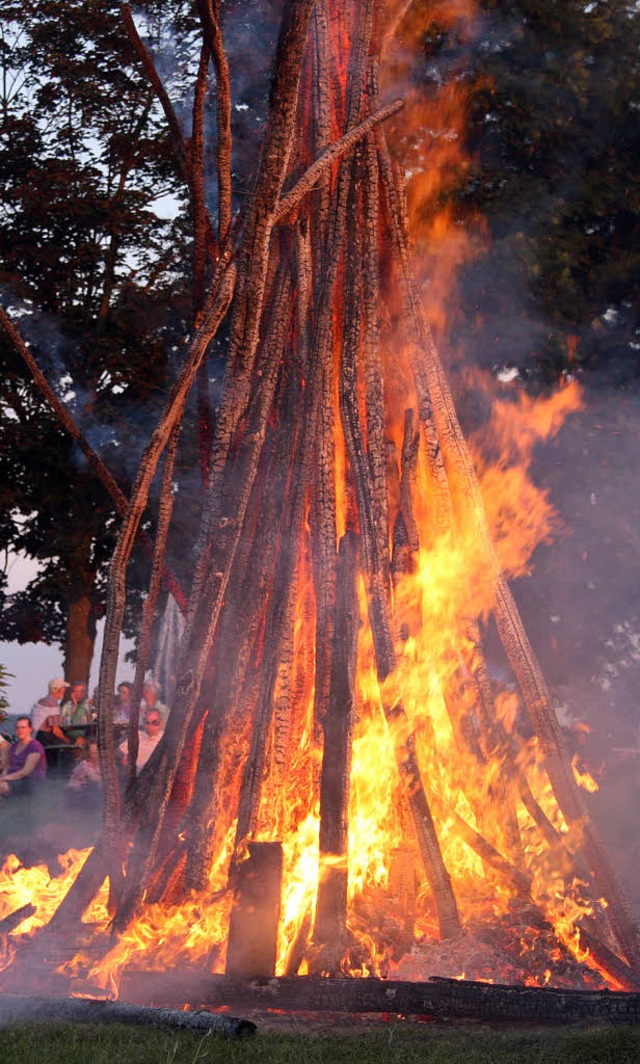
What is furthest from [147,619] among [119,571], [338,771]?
[338,771]

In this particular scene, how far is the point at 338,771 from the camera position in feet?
21.3

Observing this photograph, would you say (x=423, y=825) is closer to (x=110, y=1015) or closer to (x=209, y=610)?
(x=209, y=610)

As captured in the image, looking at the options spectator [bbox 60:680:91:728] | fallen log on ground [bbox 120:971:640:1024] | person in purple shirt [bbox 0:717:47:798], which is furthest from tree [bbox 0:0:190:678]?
fallen log on ground [bbox 120:971:640:1024]

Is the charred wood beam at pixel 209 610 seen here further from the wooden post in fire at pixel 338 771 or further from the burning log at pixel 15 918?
the wooden post in fire at pixel 338 771

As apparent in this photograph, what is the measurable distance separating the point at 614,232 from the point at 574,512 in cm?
316

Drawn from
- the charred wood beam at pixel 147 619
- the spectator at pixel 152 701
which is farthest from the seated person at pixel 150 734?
the charred wood beam at pixel 147 619

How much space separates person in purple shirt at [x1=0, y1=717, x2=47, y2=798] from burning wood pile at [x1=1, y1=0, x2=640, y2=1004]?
15.0 ft

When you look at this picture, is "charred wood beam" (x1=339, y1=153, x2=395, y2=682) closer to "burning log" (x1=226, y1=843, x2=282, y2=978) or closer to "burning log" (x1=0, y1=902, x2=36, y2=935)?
"burning log" (x1=226, y1=843, x2=282, y2=978)

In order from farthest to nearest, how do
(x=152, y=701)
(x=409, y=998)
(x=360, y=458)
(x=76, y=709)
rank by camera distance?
(x=76, y=709), (x=152, y=701), (x=360, y=458), (x=409, y=998)

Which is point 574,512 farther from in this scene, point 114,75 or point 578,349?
point 114,75

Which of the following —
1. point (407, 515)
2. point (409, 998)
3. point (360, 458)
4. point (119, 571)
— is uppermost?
point (360, 458)

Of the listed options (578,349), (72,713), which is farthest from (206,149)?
(72,713)

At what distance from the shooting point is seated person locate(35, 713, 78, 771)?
12.8m

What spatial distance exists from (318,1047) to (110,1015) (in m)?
0.92
